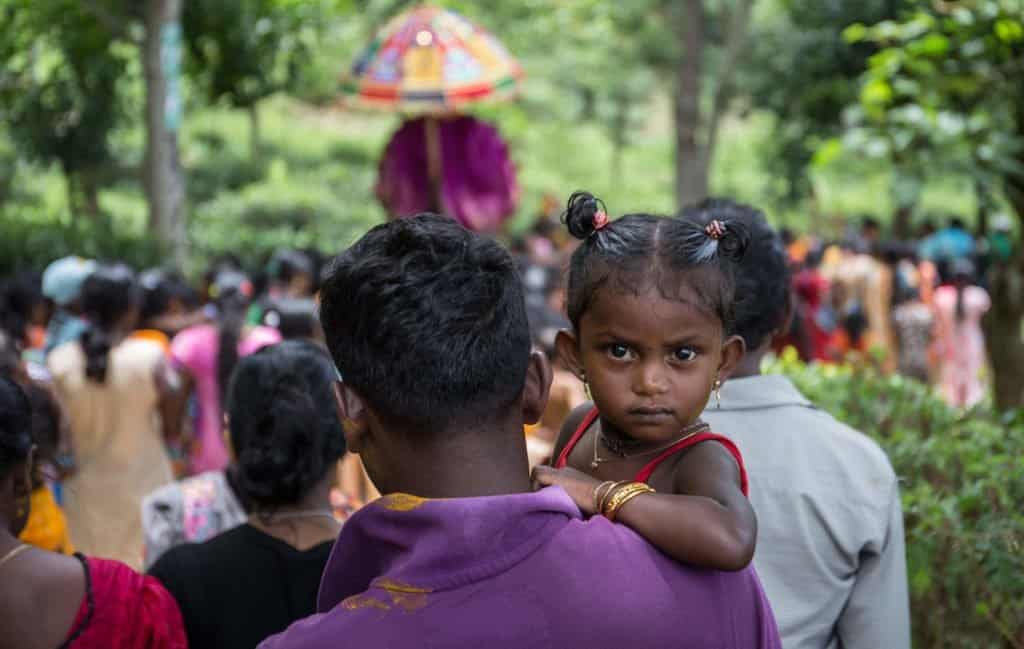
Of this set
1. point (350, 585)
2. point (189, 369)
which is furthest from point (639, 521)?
point (189, 369)

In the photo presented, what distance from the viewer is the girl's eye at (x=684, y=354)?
7.07 feet

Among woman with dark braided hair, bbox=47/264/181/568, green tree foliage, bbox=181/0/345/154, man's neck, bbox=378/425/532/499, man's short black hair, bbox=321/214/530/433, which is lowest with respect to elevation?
woman with dark braided hair, bbox=47/264/181/568

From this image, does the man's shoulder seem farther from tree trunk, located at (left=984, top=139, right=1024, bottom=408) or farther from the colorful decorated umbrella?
the colorful decorated umbrella

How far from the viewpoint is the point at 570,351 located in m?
2.30

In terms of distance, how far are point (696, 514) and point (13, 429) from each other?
4.90 feet

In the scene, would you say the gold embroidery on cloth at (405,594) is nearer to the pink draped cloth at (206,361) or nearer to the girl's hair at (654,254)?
the girl's hair at (654,254)

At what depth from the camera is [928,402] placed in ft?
15.8

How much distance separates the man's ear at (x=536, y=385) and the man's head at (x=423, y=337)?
0.03m

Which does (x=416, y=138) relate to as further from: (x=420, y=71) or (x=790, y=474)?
(x=790, y=474)

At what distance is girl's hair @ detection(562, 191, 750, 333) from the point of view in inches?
83.7

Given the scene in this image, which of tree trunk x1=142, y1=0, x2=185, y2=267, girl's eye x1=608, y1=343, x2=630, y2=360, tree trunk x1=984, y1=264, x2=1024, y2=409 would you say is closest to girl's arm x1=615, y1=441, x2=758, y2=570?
girl's eye x1=608, y1=343, x2=630, y2=360

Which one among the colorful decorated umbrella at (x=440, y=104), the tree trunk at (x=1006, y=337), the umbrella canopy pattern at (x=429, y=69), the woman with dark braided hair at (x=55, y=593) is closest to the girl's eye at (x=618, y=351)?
the woman with dark braided hair at (x=55, y=593)

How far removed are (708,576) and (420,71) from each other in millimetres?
9858

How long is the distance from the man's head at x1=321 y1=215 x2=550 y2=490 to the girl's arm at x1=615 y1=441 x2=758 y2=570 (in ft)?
0.81
